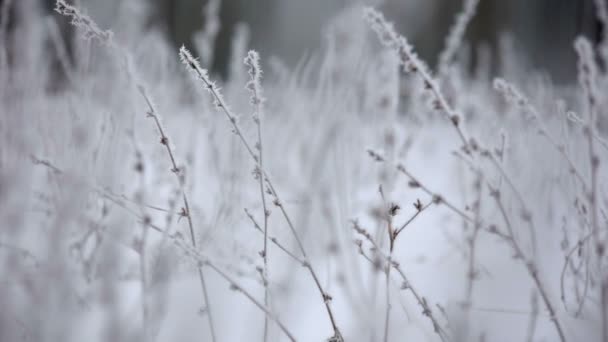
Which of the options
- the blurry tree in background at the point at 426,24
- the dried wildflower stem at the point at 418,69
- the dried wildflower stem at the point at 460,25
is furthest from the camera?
the blurry tree in background at the point at 426,24

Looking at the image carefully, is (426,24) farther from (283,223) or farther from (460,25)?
(283,223)

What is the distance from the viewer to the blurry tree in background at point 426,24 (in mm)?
3201

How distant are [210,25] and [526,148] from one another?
1.14 meters

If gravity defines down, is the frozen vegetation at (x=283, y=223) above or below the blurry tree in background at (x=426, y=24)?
below

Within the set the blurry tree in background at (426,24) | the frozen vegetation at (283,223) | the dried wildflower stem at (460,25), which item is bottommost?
the frozen vegetation at (283,223)

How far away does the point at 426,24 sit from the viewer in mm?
5508

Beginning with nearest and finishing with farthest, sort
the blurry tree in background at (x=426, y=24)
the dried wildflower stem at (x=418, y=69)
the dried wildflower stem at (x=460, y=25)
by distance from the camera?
1. the dried wildflower stem at (x=418, y=69)
2. the dried wildflower stem at (x=460, y=25)
3. the blurry tree in background at (x=426, y=24)

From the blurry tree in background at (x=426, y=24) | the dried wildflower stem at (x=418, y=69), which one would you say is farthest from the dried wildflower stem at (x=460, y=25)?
the blurry tree in background at (x=426, y=24)

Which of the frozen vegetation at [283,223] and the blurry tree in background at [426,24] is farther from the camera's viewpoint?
the blurry tree in background at [426,24]

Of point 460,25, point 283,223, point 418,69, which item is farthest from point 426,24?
point 418,69

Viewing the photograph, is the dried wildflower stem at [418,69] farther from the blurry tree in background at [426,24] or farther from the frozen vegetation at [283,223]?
the blurry tree in background at [426,24]

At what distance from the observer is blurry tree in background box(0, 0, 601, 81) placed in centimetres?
320

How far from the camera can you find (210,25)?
51.3 inches

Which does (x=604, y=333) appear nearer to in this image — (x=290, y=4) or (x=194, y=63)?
(x=194, y=63)
